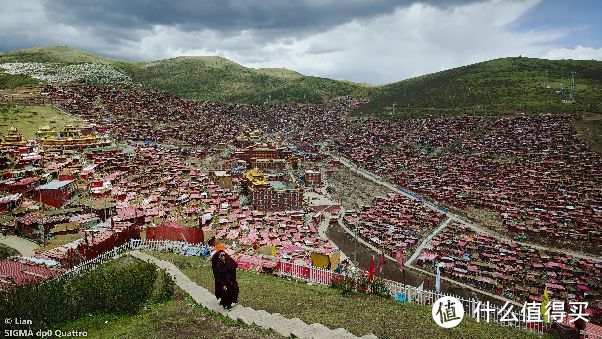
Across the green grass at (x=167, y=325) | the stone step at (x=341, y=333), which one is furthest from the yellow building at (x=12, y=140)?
the stone step at (x=341, y=333)

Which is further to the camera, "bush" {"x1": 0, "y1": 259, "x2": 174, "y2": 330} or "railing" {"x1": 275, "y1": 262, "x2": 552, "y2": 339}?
"railing" {"x1": 275, "y1": 262, "x2": 552, "y2": 339}

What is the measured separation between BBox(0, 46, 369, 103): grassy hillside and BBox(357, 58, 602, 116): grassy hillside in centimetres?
2528

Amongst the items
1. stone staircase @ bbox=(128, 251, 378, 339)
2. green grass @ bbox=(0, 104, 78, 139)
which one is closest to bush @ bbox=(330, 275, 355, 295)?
stone staircase @ bbox=(128, 251, 378, 339)

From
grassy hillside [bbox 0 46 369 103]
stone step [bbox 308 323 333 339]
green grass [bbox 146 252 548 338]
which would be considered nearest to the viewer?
stone step [bbox 308 323 333 339]

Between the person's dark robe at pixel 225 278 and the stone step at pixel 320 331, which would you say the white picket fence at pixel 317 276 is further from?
the person's dark robe at pixel 225 278

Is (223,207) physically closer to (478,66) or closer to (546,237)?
(546,237)

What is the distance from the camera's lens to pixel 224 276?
1257 cm

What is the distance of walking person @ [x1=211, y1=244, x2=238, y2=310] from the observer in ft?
40.8

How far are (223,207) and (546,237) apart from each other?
31.2 meters

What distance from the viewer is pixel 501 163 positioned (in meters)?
61.6

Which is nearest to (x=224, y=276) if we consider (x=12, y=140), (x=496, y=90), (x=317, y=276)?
(x=317, y=276)

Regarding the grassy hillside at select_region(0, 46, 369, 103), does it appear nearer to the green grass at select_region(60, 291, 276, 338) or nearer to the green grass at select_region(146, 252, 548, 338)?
the green grass at select_region(146, 252, 548, 338)

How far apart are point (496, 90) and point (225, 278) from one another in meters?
105

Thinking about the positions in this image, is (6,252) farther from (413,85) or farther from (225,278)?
(413,85)
